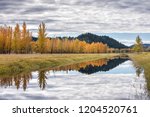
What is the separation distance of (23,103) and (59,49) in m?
141

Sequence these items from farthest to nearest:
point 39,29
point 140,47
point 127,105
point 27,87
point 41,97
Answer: point 140,47, point 39,29, point 27,87, point 41,97, point 127,105

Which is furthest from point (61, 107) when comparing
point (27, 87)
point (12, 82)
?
point (12, 82)

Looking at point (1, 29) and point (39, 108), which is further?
point (1, 29)

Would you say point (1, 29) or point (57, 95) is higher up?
point (1, 29)

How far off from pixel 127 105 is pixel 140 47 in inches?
5048

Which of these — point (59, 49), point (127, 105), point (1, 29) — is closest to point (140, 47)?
point (59, 49)

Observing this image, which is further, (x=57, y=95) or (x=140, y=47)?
(x=140, y=47)

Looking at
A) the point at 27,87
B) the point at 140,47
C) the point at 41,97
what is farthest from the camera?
the point at 140,47

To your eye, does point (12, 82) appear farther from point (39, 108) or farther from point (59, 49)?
point (59, 49)

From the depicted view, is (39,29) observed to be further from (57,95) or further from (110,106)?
(110,106)

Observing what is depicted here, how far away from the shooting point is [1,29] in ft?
382

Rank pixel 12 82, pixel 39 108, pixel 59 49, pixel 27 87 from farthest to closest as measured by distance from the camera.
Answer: pixel 59 49, pixel 12 82, pixel 27 87, pixel 39 108

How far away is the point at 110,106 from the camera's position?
18016 millimetres

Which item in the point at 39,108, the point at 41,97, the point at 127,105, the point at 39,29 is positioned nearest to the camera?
the point at 39,108
